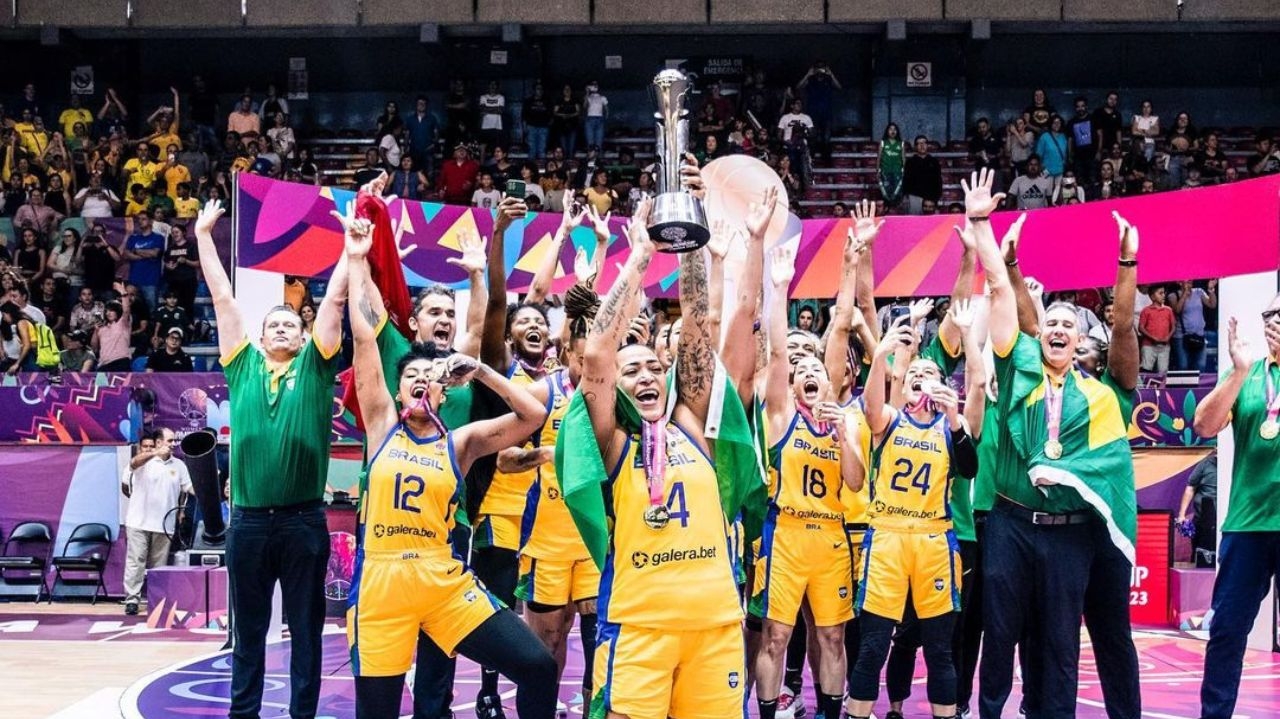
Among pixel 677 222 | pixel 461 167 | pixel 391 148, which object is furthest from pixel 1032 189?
pixel 677 222

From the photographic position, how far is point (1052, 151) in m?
19.5

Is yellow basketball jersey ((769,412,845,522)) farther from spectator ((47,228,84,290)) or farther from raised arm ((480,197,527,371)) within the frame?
spectator ((47,228,84,290))

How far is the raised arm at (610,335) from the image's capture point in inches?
190

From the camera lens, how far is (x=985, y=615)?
6188 mm

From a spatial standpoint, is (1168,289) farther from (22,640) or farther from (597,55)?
(22,640)

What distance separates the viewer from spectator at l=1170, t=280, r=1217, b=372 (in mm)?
15195

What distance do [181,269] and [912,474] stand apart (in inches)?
487

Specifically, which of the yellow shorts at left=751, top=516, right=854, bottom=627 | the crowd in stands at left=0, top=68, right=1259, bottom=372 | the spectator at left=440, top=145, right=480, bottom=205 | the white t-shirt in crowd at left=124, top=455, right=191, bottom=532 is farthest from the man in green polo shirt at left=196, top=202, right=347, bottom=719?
the spectator at left=440, top=145, right=480, bottom=205

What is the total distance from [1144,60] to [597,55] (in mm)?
8812

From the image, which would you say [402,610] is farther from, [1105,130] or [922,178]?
[1105,130]

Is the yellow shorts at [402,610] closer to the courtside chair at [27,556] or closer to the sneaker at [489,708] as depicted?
the sneaker at [489,708]

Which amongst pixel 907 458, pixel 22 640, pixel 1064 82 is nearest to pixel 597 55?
pixel 1064 82

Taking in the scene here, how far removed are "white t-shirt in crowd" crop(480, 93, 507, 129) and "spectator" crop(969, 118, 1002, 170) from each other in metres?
7.12

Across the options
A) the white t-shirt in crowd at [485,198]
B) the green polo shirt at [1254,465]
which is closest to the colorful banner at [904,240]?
the green polo shirt at [1254,465]
